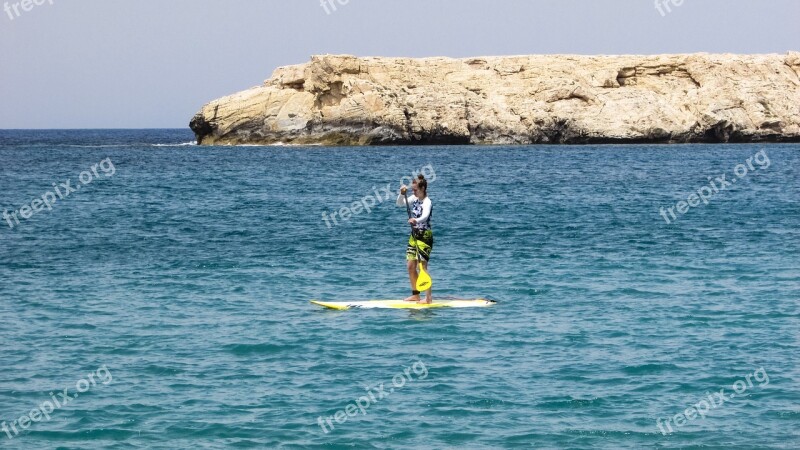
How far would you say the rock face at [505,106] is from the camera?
93.8m

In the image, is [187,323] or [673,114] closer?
[187,323]

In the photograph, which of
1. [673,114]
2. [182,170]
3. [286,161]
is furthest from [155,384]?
[673,114]

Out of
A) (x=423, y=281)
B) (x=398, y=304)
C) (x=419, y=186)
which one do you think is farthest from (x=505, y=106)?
(x=419, y=186)

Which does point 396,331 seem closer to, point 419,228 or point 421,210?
point 419,228

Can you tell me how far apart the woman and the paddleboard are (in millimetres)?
204

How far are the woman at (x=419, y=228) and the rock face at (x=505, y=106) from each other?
73.2 m

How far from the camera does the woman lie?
1923cm

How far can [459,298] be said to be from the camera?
68.1ft

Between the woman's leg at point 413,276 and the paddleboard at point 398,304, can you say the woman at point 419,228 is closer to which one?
Answer: the woman's leg at point 413,276

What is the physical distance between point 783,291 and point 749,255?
5.66 m

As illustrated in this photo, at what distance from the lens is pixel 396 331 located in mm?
17797

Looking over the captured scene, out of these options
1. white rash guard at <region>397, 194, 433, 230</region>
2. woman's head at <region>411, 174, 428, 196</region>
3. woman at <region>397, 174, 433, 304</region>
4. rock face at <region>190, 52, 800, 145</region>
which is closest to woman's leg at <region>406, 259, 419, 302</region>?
woman at <region>397, 174, 433, 304</region>

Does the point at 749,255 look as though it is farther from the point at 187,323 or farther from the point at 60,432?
the point at 60,432

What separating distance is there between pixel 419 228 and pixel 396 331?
2.47 m
